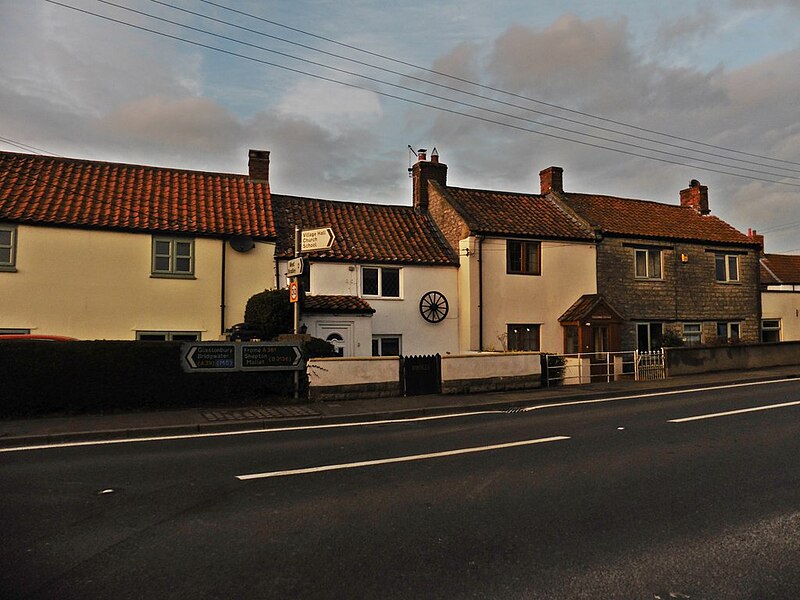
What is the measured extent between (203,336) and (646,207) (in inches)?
905

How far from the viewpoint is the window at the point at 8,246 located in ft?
58.5

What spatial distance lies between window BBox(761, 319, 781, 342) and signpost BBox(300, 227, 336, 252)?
26.9m

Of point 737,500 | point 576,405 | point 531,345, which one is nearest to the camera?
point 737,500

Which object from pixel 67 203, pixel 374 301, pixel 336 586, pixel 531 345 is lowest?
pixel 336 586

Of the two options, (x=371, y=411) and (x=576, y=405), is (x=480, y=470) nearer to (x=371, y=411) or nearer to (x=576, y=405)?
(x=371, y=411)

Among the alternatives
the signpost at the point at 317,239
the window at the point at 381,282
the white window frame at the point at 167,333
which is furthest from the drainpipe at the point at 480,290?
the white window frame at the point at 167,333

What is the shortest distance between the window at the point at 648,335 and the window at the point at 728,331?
397 cm

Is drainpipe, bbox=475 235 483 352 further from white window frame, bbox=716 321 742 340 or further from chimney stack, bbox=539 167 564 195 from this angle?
white window frame, bbox=716 321 742 340

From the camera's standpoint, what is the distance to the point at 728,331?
→ 95.9ft

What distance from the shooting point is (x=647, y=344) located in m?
26.9

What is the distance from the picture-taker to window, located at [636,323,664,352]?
26.8m

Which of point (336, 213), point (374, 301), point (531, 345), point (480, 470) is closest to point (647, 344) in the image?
point (531, 345)

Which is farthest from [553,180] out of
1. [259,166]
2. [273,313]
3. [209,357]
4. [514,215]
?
[209,357]

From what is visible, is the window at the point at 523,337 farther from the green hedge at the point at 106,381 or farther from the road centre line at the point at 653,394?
the green hedge at the point at 106,381
